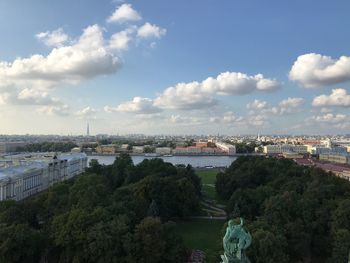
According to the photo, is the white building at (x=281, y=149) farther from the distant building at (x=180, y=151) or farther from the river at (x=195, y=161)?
the distant building at (x=180, y=151)

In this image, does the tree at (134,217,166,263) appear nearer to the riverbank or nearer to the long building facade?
the long building facade

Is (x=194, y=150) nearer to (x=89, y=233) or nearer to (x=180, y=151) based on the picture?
(x=180, y=151)

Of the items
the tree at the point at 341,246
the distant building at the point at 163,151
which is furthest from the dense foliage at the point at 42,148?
the tree at the point at 341,246

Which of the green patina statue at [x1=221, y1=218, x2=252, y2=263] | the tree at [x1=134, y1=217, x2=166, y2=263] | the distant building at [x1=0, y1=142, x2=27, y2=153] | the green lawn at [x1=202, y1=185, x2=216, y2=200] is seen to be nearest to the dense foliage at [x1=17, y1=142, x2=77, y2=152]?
Result: the distant building at [x1=0, y1=142, x2=27, y2=153]

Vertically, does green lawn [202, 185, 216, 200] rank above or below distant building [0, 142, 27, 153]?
below

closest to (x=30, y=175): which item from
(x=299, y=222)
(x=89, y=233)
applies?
(x=89, y=233)

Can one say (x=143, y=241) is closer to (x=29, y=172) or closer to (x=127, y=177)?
(x=127, y=177)
